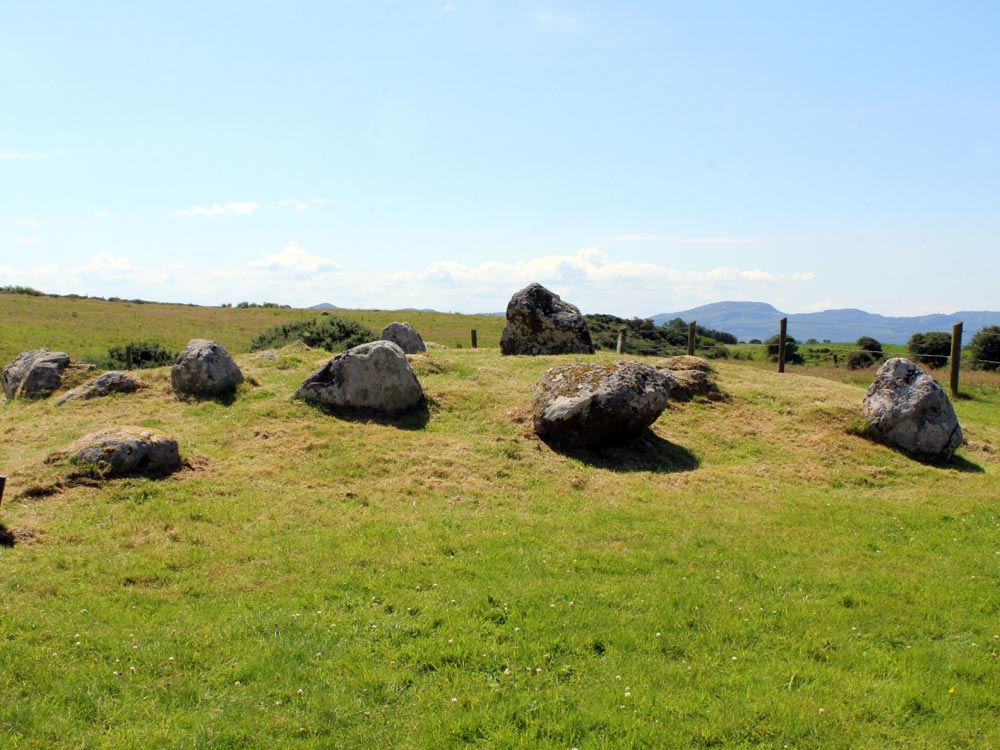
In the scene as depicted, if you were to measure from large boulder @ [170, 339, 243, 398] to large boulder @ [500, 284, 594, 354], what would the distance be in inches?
407

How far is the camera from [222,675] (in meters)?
6.59

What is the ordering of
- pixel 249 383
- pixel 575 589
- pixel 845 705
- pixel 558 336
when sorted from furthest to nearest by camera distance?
pixel 558 336 < pixel 249 383 < pixel 575 589 < pixel 845 705

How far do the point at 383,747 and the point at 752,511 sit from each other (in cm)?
863

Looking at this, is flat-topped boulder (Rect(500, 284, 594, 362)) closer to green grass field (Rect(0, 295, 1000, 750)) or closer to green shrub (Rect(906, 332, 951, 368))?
green grass field (Rect(0, 295, 1000, 750))

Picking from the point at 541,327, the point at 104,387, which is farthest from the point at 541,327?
the point at 104,387

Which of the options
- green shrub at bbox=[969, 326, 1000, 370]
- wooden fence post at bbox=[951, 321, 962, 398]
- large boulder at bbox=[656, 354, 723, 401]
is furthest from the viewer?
green shrub at bbox=[969, 326, 1000, 370]

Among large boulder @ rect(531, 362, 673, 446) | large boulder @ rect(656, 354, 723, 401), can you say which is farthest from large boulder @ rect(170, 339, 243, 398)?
large boulder @ rect(656, 354, 723, 401)

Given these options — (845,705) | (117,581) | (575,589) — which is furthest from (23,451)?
(845,705)

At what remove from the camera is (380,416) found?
17.0 metres

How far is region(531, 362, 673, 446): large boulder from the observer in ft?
50.8

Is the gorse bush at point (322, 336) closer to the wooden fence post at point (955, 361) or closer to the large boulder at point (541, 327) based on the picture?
the large boulder at point (541, 327)

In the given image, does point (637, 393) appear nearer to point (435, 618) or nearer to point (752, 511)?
point (752, 511)

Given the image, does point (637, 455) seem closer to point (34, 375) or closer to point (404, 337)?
point (404, 337)

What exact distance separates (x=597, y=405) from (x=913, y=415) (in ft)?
24.6
